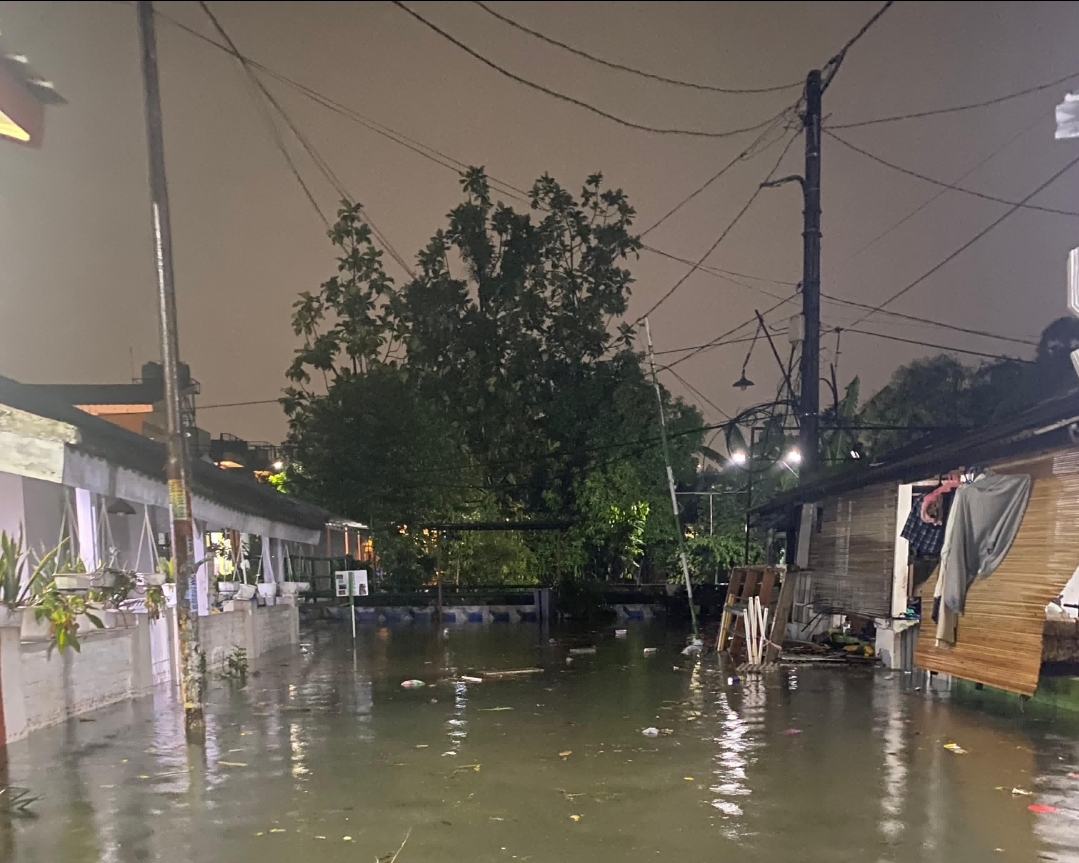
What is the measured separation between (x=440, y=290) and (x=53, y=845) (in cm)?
3046

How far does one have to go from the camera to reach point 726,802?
23.5 feet

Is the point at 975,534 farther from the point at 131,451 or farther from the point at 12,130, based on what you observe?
the point at 12,130

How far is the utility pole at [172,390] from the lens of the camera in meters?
9.98

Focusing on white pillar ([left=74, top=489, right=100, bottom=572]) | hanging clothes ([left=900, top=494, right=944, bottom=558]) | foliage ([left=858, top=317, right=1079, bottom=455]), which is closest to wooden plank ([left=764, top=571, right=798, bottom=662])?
hanging clothes ([left=900, top=494, right=944, bottom=558])

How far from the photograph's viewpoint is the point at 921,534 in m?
13.0

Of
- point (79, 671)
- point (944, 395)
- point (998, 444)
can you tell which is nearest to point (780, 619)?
point (998, 444)

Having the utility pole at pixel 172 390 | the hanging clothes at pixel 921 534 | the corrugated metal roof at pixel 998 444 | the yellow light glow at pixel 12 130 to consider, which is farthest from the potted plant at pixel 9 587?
the hanging clothes at pixel 921 534

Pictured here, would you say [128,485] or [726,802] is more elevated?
[128,485]

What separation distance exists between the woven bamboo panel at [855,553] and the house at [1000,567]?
47mm

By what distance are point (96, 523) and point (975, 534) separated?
39.0 feet

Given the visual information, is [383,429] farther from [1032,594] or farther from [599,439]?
[1032,594]

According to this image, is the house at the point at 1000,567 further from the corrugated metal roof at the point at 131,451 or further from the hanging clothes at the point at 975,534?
the corrugated metal roof at the point at 131,451

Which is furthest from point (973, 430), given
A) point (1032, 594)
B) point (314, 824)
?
point (314, 824)

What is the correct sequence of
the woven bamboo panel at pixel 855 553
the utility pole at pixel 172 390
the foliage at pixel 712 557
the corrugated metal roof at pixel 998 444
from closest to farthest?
the corrugated metal roof at pixel 998 444 → the utility pole at pixel 172 390 → the woven bamboo panel at pixel 855 553 → the foliage at pixel 712 557
